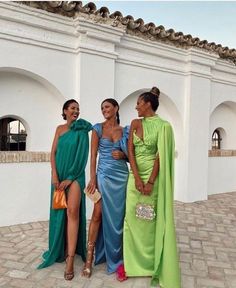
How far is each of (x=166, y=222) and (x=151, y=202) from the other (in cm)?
26

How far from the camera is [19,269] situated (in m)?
3.38

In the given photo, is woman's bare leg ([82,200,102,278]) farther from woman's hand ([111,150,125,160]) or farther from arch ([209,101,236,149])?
arch ([209,101,236,149])

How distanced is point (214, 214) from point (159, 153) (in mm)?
3794

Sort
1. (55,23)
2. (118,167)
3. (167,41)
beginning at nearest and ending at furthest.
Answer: (118,167)
(55,23)
(167,41)

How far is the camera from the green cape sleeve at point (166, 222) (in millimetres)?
2969

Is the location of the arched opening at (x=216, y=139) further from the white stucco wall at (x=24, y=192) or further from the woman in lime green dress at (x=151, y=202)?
the woman in lime green dress at (x=151, y=202)

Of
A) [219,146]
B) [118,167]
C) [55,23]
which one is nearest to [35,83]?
[55,23]

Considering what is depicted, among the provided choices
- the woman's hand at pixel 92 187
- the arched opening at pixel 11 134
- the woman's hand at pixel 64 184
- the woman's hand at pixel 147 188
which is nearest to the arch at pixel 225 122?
the arched opening at pixel 11 134

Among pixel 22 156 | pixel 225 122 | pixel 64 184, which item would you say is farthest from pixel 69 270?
pixel 225 122

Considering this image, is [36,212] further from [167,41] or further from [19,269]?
[167,41]

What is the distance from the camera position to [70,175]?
3324 millimetres

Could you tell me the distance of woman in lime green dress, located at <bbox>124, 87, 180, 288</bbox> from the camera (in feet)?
9.81

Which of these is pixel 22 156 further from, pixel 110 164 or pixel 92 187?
pixel 110 164

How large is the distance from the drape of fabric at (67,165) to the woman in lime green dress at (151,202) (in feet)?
1.92
